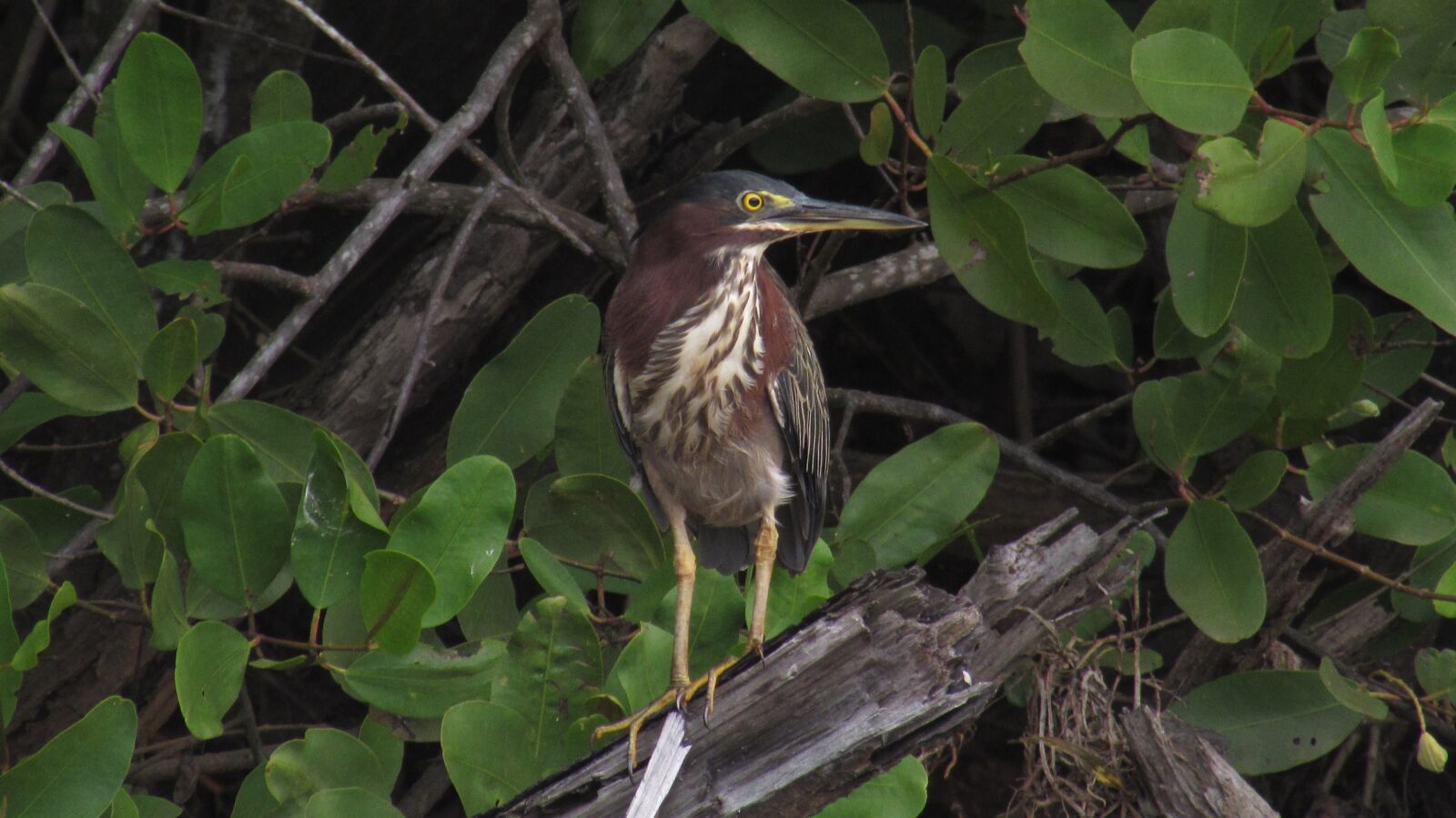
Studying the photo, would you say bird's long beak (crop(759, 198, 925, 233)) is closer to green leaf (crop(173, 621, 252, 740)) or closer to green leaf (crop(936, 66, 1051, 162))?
green leaf (crop(936, 66, 1051, 162))

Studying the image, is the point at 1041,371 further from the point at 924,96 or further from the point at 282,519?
the point at 282,519

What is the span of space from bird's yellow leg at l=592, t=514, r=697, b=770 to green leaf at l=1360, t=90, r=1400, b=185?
1.30 meters

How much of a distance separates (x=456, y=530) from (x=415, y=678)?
0.24 m

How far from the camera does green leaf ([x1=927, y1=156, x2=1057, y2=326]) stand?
2.29 m

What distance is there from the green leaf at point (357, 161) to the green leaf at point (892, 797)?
1.48 metres

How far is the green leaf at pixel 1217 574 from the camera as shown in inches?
103

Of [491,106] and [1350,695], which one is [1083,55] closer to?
[491,106]

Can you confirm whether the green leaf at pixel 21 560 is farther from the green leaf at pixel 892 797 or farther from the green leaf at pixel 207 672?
the green leaf at pixel 892 797

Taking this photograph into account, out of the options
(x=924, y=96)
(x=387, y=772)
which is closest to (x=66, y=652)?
(x=387, y=772)

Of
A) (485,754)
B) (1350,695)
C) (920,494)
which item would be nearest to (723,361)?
(920,494)

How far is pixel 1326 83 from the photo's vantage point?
4.06 metres

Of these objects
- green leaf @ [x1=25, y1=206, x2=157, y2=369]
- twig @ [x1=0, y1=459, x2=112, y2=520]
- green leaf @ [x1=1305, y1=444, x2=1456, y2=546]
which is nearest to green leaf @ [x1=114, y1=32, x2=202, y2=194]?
green leaf @ [x1=25, y1=206, x2=157, y2=369]

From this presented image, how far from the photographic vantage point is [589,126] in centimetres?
307

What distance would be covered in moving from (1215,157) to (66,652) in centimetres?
262
